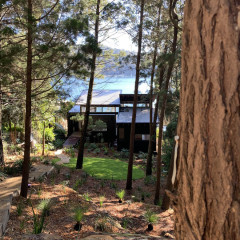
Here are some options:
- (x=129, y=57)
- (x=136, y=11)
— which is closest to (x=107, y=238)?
(x=129, y=57)

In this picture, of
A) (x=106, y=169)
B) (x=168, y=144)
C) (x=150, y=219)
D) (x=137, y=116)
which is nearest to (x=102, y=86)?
(x=106, y=169)

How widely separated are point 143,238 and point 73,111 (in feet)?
58.5

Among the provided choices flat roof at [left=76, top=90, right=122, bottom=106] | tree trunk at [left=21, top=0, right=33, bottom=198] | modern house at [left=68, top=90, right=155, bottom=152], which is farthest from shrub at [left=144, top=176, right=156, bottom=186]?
flat roof at [left=76, top=90, right=122, bottom=106]

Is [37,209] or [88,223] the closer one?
[88,223]

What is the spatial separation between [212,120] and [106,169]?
12.5 m

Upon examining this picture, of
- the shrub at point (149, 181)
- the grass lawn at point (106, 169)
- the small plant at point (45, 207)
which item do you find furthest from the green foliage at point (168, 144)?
the small plant at point (45, 207)

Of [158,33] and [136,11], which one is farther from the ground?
[136,11]

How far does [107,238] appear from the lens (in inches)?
156

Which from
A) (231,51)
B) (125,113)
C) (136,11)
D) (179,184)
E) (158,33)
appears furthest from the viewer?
(125,113)

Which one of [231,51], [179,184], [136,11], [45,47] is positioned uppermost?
[136,11]

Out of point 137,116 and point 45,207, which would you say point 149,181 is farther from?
point 137,116

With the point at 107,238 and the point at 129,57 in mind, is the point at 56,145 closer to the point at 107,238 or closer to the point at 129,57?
the point at 129,57

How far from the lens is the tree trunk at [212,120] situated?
1045 mm

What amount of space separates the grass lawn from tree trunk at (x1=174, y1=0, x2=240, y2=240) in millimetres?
10758
